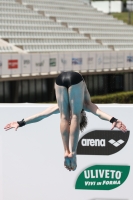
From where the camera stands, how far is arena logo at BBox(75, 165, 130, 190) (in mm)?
5312

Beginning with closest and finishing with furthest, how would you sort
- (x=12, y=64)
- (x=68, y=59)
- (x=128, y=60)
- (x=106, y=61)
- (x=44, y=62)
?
(x=12, y=64) < (x=44, y=62) < (x=68, y=59) < (x=106, y=61) < (x=128, y=60)

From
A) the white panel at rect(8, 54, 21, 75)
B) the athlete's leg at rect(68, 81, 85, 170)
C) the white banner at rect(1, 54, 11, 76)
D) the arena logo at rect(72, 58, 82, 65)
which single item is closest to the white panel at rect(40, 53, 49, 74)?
the white panel at rect(8, 54, 21, 75)

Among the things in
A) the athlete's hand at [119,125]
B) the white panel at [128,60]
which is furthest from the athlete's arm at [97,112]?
the white panel at [128,60]

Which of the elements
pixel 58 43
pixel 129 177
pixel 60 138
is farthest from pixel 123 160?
pixel 58 43

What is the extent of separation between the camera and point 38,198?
5496 millimetres

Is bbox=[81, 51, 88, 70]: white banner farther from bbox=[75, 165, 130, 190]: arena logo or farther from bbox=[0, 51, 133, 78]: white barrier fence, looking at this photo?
bbox=[75, 165, 130, 190]: arena logo

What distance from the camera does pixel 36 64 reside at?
111 feet

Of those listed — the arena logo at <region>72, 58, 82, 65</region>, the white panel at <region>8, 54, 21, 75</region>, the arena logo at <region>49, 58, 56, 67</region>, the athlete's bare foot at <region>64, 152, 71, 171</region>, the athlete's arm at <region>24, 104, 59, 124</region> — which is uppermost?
the athlete's arm at <region>24, 104, 59, 124</region>

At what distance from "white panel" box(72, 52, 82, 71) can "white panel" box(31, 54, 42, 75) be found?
339 cm

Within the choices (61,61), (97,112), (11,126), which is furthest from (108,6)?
(97,112)

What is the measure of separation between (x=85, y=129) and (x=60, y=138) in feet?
0.86

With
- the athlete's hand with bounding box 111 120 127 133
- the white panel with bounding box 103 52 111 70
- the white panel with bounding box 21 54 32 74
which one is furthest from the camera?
the white panel with bounding box 103 52 111 70

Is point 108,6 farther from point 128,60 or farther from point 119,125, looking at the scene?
point 119,125

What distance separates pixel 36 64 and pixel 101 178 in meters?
28.8
